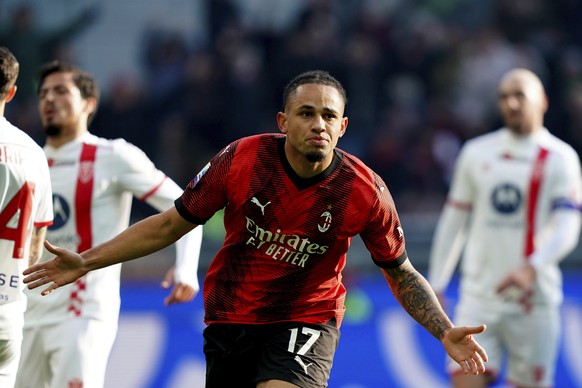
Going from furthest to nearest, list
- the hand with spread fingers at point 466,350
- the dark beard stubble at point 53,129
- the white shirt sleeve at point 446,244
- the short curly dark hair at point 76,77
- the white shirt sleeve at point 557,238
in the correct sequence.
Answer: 1. the white shirt sleeve at point 446,244
2. the white shirt sleeve at point 557,238
3. the short curly dark hair at point 76,77
4. the dark beard stubble at point 53,129
5. the hand with spread fingers at point 466,350

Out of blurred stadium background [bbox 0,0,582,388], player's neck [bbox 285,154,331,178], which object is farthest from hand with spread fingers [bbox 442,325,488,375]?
blurred stadium background [bbox 0,0,582,388]

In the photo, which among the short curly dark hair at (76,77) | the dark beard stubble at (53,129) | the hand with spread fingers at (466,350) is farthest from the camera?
the short curly dark hair at (76,77)

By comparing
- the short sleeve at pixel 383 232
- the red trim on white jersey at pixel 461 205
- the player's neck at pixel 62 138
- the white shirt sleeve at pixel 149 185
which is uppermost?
the red trim on white jersey at pixel 461 205

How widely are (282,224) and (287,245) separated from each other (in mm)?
112

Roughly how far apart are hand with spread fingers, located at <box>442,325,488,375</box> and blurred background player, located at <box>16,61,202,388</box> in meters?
1.72

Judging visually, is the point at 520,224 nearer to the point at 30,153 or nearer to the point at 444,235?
the point at 444,235

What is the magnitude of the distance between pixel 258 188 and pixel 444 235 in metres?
3.76

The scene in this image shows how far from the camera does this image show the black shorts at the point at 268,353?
18.0 feet

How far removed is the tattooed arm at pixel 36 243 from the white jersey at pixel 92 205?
87 cm

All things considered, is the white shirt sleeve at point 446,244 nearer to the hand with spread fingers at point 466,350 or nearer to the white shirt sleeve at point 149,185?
the white shirt sleeve at point 149,185

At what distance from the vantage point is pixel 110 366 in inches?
397

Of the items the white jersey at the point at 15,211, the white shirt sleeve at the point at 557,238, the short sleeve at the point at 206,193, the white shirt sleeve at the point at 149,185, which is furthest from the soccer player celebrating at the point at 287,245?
the white shirt sleeve at the point at 557,238

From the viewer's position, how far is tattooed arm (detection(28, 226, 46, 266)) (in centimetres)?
570

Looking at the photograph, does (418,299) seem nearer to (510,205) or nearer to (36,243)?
(36,243)
